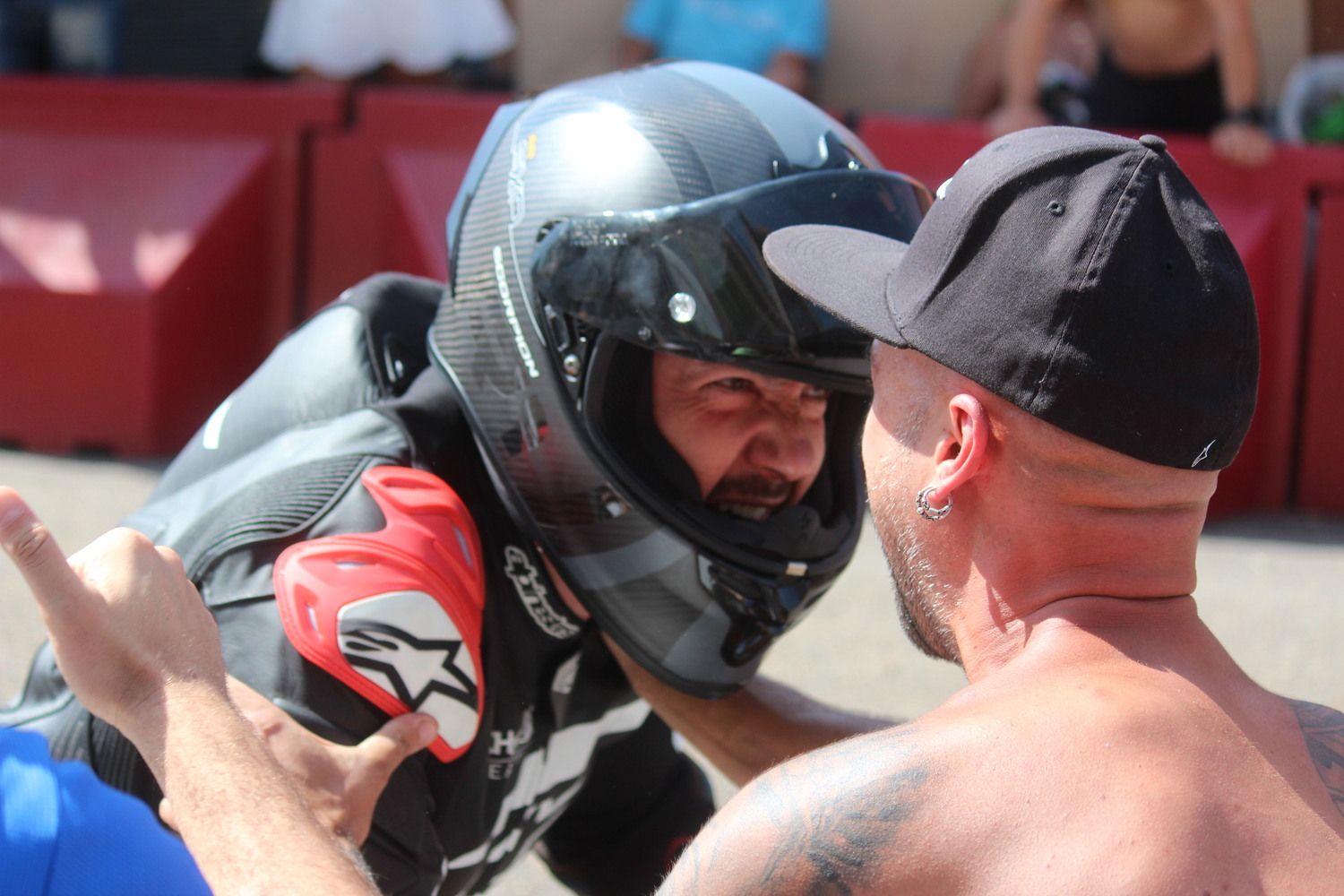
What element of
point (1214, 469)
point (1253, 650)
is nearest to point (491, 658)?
point (1214, 469)

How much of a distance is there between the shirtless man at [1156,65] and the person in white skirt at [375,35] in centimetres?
238

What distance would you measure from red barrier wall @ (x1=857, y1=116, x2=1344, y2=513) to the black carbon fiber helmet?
337 cm

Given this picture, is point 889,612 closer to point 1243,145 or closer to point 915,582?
point 1243,145

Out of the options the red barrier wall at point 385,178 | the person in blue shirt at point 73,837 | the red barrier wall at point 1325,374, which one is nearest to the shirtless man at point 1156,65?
the red barrier wall at point 1325,374

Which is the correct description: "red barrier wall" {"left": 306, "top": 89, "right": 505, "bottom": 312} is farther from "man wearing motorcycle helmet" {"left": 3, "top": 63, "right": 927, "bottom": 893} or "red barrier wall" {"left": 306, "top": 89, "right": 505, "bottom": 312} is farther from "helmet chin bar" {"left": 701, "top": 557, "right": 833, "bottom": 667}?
"helmet chin bar" {"left": 701, "top": 557, "right": 833, "bottom": 667}

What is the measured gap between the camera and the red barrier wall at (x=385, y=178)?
19.3ft

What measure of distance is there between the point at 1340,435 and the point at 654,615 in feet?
13.7

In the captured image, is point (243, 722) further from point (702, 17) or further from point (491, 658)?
point (702, 17)

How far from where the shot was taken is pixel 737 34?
21.3 ft

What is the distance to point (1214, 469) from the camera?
152cm

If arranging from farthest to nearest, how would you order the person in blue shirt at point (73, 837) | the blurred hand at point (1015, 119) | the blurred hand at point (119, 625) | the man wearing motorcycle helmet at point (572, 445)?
the blurred hand at point (1015, 119), the man wearing motorcycle helmet at point (572, 445), the blurred hand at point (119, 625), the person in blue shirt at point (73, 837)

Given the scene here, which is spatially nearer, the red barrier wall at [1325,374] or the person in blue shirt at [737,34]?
the red barrier wall at [1325,374]

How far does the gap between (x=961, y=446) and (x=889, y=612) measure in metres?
3.06

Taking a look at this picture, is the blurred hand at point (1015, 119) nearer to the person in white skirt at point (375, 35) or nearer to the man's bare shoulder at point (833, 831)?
the person in white skirt at point (375, 35)
